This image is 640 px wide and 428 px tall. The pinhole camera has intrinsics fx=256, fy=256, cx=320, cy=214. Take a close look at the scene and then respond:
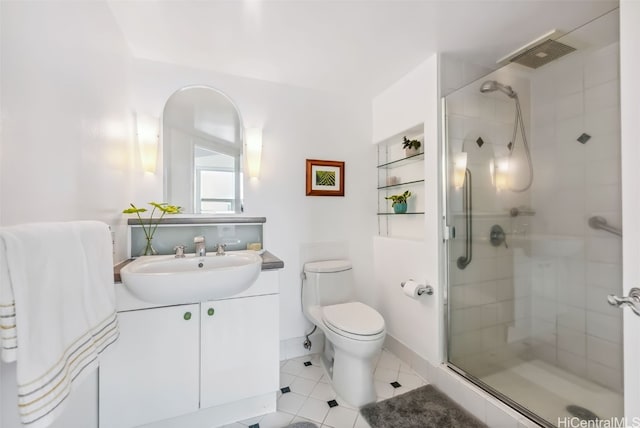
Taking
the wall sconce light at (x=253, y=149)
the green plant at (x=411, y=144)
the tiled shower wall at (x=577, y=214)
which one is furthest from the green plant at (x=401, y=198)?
the wall sconce light at (x=253, y=149)

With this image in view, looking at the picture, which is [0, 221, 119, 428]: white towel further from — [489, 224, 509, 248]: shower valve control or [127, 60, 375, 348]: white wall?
[489, 224, 509, 248]: shower valve control

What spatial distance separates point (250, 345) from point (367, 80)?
202cm

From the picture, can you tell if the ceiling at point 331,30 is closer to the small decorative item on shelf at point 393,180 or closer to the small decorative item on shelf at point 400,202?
the small decorative item on shelf at point 393,180

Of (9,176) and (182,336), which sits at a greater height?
(9,176)

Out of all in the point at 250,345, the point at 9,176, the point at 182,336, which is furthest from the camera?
the point at 250,345

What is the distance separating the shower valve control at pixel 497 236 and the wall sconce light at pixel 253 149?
5.39 ft

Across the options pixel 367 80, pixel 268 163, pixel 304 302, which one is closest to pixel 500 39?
pixel 367 80

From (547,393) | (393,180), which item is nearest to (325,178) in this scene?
(393,180)

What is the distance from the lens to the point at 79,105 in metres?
1.04

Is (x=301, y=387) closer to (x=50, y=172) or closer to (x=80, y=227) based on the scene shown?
(x=80, y=227)

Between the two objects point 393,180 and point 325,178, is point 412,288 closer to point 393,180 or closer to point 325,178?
point 393,180

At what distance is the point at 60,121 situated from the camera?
917 millimetres

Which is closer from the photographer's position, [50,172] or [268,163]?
[50,172]

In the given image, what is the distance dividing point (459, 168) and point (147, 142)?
6.82 ft
